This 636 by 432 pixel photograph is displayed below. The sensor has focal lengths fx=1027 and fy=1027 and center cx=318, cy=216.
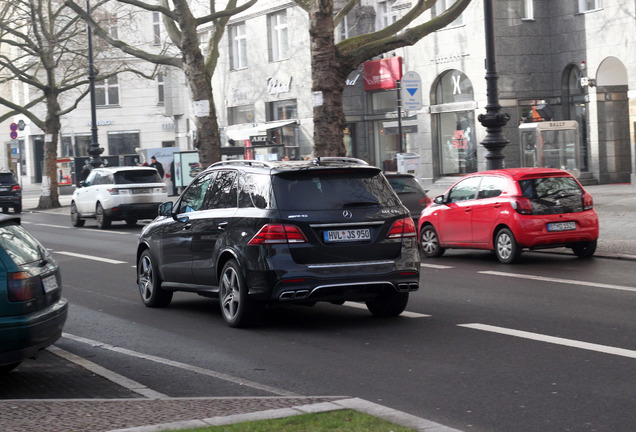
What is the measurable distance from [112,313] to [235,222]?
2.45 meters

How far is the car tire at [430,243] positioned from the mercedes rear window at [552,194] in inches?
96.0

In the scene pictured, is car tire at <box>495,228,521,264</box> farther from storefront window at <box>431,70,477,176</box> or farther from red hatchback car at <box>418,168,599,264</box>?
storefront window at <box>431,70,477,176</box>

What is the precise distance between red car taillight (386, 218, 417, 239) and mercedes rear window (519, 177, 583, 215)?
5.96 m

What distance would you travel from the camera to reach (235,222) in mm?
10562

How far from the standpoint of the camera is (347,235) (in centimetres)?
1012

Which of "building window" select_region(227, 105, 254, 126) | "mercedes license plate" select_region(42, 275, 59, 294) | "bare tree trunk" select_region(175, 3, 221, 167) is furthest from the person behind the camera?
"building window" select_region(227, 105, 254, 126)

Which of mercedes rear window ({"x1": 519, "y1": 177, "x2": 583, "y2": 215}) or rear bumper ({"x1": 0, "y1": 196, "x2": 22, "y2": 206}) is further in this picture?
rear bumper ({"x1": 0, "y1": 196, "x2": 22, "y2": 206})

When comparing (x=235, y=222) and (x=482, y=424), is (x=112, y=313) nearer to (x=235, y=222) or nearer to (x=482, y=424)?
(x=235, y=222)

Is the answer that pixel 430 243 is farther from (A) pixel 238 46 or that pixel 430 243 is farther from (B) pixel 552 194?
(A) pixel 238 46

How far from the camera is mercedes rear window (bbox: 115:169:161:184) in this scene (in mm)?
29438

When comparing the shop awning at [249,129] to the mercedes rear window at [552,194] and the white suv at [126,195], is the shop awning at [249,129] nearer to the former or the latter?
the white suv at [126,195]

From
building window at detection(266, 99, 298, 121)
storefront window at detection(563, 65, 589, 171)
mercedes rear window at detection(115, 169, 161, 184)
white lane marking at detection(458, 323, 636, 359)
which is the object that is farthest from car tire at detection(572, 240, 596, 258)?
building window at detection(266, 99, 298, 121)

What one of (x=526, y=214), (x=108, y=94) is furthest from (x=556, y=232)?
(x=108, y=94)

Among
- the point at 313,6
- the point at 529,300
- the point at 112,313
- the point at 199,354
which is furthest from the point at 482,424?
the point at 313,6
